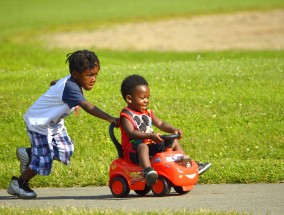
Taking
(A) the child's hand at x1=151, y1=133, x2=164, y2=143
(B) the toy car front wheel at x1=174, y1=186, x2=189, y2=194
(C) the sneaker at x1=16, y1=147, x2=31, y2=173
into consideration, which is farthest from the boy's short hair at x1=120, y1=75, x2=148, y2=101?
(C) the sneaker at x1=16, y1=147, x2=31, y2=173

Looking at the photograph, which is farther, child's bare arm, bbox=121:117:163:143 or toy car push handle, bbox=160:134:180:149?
toy car push handle, bbox=160:134:180:149

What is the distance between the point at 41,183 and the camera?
1110 cm

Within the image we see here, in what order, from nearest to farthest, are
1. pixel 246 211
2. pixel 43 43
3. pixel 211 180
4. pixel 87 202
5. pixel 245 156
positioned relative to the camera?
pixel 246 211
pixel 87 202
pixel 211 180
pixel 245 156
pixel 43 43

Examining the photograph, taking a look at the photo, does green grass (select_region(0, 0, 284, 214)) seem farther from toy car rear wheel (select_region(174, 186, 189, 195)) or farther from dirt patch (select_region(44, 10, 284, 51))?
dirt patch (select_region(44, 10, 284, 51))

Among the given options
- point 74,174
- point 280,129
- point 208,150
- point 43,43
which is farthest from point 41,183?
point 43,43

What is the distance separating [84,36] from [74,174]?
88.5ft

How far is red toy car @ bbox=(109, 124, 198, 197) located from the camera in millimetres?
9562

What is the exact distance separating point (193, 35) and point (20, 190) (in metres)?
27.7

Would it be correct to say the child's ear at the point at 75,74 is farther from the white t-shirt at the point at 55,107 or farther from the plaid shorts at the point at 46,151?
the plaid shorts at the point at 46,151

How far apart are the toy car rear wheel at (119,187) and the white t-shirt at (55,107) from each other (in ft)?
2.74

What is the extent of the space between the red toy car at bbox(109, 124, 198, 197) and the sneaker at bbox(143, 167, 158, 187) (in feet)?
0.78

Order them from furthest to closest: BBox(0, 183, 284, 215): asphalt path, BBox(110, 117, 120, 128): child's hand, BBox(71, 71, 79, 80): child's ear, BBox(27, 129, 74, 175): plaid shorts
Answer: BBox(27, 129, 74, 175): plaid shorts → BBox(71, 71, 79, 80): child's ear → BBox(110, 117, 120, 128): child's hand → BBox(0, 183, 284, 215): asphalt path

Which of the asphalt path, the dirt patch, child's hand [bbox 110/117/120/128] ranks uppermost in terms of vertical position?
the dirt patch

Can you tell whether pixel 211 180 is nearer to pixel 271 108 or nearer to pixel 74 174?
pixel 74 174
